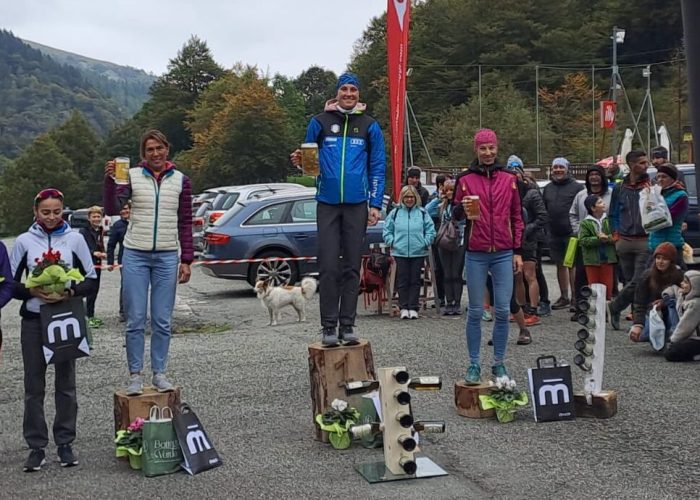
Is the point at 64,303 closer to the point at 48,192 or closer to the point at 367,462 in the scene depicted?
the point at 48,192

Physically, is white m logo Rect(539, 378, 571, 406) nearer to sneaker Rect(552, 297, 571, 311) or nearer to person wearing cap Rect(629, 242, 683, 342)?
person wearing cap Rect(629, 242, 683, 342)

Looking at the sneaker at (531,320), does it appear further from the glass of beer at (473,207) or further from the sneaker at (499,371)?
the glass of beer at (473,207)

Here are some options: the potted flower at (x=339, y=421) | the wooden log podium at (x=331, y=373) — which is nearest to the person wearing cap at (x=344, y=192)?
the wooden log podium at (x=331, y=373)

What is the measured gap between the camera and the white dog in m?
12.6

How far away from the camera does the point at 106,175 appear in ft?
20.5

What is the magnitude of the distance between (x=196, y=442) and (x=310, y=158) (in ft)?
7.27

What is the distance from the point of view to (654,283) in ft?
31.3

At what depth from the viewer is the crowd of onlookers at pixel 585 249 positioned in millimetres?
9164

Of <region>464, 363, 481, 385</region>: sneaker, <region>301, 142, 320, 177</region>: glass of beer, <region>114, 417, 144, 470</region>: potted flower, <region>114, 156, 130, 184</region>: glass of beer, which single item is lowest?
<region>114, 417, 144, 470</region>: potted flower

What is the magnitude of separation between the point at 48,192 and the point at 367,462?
271 cm

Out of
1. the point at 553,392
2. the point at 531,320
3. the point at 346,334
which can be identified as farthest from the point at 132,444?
Result: the point at 531,320

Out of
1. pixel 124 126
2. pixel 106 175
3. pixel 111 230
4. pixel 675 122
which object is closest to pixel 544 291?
pixel 111 230

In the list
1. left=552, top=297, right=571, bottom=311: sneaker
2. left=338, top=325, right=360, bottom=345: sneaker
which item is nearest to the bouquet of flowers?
left=338, top=325, right=360, bottom=345: sneaker

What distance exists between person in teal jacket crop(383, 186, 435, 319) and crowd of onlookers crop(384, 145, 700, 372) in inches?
0.5
